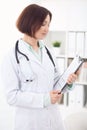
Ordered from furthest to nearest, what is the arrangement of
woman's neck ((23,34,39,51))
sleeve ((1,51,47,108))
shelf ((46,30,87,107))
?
shelf ((46,30,87,107)), woman's neck ((23,34,39,51)), sleeve ((1,51,47,108))

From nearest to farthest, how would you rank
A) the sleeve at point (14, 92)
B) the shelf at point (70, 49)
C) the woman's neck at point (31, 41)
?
the sleeve at point (14, 92) → the woman's neck at point (31, 41) → the shelf at point (70, 49)

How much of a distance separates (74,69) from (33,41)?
0.31 m

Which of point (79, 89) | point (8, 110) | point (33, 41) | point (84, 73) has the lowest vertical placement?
point (8, 110)

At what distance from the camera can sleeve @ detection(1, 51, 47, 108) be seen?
154 centimetres

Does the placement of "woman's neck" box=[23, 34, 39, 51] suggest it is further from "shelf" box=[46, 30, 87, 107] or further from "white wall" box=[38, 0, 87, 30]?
"white wall" box=[38, 0, 87, 30]

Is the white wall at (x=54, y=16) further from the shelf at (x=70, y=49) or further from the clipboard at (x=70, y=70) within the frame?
the clipboard at (x=70, y=70)

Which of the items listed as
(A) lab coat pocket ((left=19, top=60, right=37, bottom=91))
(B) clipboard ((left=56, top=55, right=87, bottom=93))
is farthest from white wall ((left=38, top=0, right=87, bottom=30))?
(A) lab coat pocket ((left=19, top=60, right=37, bottom=91))

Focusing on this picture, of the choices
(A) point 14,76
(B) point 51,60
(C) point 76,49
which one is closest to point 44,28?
(B) point 51,60

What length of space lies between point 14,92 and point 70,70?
0.38 meters

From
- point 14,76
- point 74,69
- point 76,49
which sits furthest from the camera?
point 76,49

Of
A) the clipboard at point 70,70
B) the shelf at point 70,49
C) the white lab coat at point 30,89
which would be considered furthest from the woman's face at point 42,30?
the shelf at point 70,49

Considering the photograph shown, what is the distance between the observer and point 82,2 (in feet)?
9.05

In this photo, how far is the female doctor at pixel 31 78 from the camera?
1553 mm

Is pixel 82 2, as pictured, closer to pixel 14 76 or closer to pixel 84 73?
pixel 84 73
